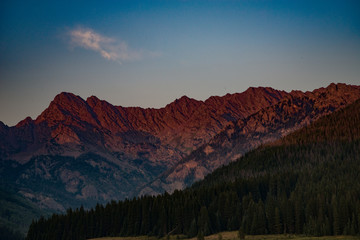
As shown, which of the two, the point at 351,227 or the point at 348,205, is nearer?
the point at 351,227

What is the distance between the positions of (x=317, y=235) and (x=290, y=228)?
22706mm

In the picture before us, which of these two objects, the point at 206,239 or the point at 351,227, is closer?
the point at 351,227

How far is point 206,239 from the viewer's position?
196750 millimetres

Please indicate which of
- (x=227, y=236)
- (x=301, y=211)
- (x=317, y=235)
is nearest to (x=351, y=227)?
(x=317, y=235)

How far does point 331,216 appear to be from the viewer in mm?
190125

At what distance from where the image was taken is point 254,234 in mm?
199000

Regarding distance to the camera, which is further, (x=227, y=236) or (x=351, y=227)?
(x=227, y=236)

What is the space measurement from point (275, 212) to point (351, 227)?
34.8 meters

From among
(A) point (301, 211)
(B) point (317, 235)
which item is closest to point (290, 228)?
(A) point (301, 211)

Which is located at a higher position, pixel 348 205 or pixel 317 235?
pixel 348 205

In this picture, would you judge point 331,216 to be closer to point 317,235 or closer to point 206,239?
point 317,235

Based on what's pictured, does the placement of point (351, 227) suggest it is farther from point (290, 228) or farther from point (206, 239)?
point (206, 239)

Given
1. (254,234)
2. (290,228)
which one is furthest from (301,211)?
(254,234)

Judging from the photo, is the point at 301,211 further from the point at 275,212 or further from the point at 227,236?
the point at 227,236
